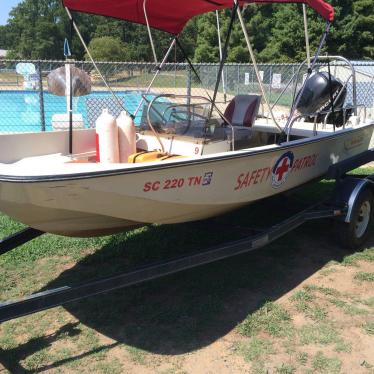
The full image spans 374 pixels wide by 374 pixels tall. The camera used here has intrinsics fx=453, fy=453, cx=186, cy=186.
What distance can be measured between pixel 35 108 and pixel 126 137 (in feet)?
47.8

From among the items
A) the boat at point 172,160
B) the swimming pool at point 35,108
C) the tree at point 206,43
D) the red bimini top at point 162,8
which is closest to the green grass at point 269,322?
the boat at point 172,160

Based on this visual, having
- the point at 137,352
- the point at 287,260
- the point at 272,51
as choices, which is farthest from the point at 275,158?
the point at 272,51

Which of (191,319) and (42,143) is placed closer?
(191,319)

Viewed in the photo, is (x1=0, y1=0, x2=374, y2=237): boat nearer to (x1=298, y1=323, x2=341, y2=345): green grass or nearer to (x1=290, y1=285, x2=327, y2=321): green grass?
(x1=290, y1=285, x2=327, y2=321): green grass

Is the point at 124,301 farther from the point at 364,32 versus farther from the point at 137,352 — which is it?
the point at 364,32

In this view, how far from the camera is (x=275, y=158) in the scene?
3979mm

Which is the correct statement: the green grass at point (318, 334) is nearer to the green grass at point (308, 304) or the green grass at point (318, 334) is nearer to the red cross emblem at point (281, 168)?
the green grass at point (308, 304)

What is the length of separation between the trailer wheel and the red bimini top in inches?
71.6

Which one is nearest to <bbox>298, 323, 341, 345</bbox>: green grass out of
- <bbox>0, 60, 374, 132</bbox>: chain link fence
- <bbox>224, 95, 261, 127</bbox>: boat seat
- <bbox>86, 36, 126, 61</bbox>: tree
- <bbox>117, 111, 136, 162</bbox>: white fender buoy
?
<bbox>117, 111, 136, 162</bbox>: white fender buoy

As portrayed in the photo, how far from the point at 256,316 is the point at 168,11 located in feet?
11.0

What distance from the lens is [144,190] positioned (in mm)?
3109

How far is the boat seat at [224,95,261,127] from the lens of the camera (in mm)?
4828

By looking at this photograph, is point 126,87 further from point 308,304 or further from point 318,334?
point 318,334

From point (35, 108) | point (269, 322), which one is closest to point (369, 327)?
point (269, 322)
